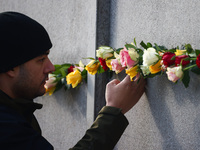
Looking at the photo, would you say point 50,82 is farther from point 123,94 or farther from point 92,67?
point 123,94

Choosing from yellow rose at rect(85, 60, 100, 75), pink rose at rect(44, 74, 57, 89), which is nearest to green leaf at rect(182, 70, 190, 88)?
yellow rose at rect(85, 60, 100, 75)

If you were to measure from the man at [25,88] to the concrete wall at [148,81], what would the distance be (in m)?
0.34

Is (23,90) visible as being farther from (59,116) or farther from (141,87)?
(59,116)

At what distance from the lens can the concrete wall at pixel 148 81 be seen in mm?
1764

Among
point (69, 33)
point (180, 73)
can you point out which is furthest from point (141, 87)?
point (69, 33)

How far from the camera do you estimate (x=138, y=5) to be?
211cm

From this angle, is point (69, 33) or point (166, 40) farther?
point (69, 33)

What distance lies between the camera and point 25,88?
164cm

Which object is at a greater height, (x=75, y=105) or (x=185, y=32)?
(x=185, y=32)

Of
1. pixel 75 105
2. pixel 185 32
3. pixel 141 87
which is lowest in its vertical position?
pixel 75 105

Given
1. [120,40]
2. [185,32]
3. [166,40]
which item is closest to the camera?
[185,32]

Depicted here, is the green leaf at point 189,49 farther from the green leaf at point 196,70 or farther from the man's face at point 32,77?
the man's face at point 32,77

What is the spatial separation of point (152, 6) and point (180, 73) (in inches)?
25.1

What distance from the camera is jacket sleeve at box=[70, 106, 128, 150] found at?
1630 mm
